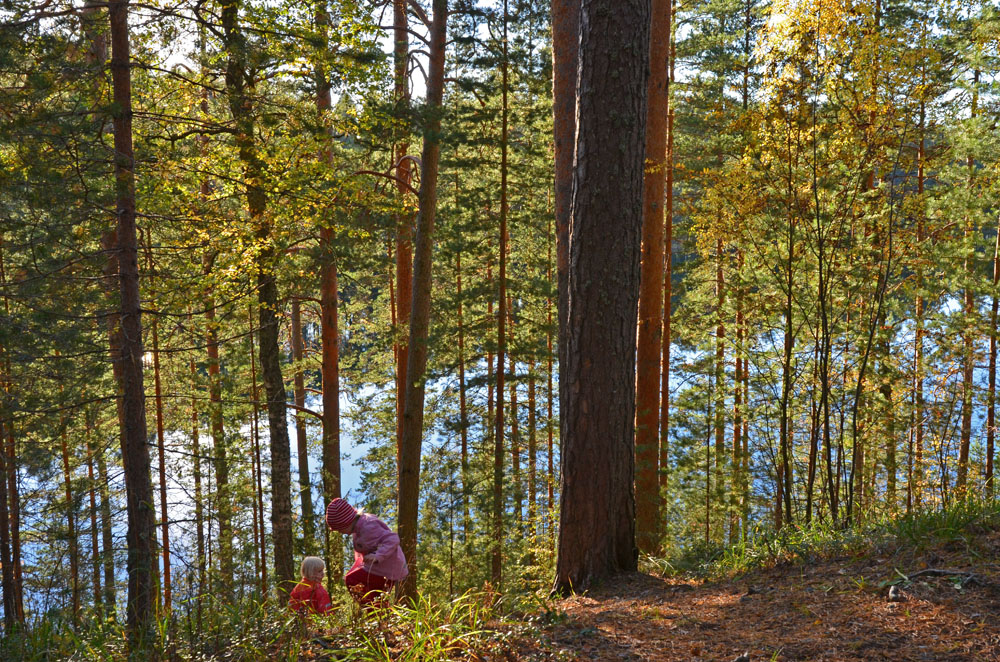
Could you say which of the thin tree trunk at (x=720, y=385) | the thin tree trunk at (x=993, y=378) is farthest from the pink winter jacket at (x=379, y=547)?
the thin tree trunk at (x=993, y=378)

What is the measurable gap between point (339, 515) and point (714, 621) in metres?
3.15

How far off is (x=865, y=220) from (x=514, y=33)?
19.4 ft

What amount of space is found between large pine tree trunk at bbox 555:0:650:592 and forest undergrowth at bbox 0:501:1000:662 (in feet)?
1.58

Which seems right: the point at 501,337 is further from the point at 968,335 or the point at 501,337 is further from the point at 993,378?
the point at 993,378

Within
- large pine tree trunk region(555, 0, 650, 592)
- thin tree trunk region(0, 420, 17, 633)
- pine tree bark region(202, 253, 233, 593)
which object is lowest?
thin tree trunk region(0, 420, 17, 633)

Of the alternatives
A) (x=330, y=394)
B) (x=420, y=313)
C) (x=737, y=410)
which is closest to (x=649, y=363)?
(x=737, y=410)

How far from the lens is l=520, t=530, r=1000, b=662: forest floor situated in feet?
8.35

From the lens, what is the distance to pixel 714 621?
3.16m

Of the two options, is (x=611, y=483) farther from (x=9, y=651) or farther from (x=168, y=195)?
(x=168, y=195)

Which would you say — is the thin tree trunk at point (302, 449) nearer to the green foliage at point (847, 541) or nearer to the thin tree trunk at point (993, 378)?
the green foliage at point (847, 541)

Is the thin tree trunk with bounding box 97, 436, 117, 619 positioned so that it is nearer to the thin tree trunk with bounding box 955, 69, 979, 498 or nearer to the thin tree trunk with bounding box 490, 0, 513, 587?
the thin tree trunk with bounding box 490, 0, 513, 587

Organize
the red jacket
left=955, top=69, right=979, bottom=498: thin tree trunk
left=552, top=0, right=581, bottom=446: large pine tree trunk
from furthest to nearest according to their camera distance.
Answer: left=955, top=69, right=979, bottom=498: thin tree trunk
left=552, top=0, right=581, bottom=446: large pine tree trunk
the red jacket

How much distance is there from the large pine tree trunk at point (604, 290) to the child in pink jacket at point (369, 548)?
1.60 metres

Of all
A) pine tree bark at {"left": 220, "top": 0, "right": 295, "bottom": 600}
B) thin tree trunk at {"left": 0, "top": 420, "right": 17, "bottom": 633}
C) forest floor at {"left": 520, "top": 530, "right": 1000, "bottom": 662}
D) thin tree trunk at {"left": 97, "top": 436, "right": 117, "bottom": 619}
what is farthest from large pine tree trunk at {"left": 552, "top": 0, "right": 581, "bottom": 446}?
thin tree trunk at {"left": 0, "top": 420, "right": 17, "bottom": 633}
